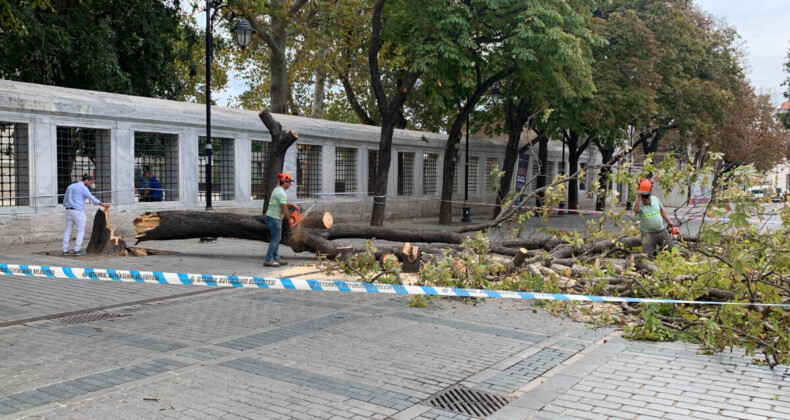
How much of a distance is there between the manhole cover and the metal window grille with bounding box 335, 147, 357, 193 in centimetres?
1522

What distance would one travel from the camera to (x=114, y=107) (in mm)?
15312

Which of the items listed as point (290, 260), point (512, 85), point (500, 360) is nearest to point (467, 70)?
point (512, 85)

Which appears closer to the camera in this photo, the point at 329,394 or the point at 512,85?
the point at 329,394

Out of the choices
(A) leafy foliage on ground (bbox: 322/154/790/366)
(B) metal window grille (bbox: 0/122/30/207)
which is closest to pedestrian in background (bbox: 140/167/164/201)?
(B) metal window grille (bbox: 0/122/30/207)

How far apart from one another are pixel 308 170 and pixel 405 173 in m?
5.61

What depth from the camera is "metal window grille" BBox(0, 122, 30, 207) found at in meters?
13.7

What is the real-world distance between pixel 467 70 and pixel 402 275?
919 centimetres

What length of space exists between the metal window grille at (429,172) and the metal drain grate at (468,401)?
2218 cm

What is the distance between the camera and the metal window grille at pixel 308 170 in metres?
21.1

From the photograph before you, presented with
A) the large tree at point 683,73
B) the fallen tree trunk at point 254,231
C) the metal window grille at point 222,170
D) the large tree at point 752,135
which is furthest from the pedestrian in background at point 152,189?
the large tree at point 752,135

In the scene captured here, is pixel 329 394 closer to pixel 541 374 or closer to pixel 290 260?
pixel 541 374

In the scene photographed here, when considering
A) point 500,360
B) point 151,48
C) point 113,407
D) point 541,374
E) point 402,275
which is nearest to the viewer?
point 113,407

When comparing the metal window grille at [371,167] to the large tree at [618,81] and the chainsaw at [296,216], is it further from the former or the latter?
the chainsaw at [296,216]

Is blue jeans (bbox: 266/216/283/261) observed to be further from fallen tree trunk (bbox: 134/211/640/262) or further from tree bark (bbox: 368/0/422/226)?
tree bark (bbox: 368/0/422/226)
